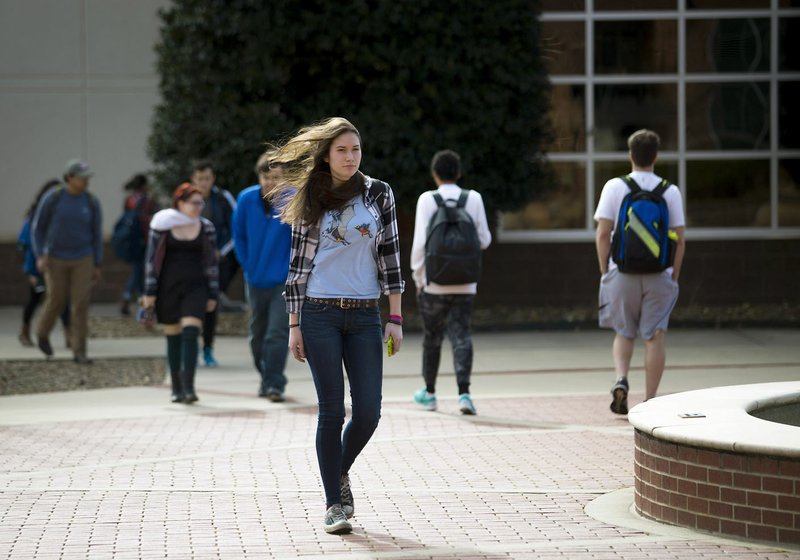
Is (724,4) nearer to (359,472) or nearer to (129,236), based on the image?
(129,236)

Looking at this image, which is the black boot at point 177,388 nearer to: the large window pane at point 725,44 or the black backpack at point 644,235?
the black backpack at point 644,235

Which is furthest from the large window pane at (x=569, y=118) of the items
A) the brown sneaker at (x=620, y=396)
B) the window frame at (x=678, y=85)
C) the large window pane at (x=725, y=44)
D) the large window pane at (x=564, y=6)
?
the brown sneaker at (x=620, y=396)

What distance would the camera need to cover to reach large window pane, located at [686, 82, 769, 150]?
17844 mm

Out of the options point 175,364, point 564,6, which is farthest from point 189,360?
point 564,6

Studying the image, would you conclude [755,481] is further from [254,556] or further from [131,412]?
[131,412]

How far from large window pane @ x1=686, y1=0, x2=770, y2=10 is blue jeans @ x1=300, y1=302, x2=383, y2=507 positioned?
40.8 feet

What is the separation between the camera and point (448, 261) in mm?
9688

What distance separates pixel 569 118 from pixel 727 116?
1.99 metres

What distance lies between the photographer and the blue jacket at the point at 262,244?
10648 millimetres

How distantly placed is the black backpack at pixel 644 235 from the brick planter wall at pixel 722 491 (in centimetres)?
280

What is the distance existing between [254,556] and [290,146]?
6.12ft

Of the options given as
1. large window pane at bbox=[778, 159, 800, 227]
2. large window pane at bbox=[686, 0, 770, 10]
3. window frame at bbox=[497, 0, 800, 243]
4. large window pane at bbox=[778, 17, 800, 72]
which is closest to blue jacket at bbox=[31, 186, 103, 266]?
window frame at bbox=[497, 0, 800, 243]

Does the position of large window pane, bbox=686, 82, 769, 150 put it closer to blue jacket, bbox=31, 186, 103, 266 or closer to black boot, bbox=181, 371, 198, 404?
blue jacket, bbox=31, 186, 103, 266

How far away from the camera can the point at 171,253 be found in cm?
1075
